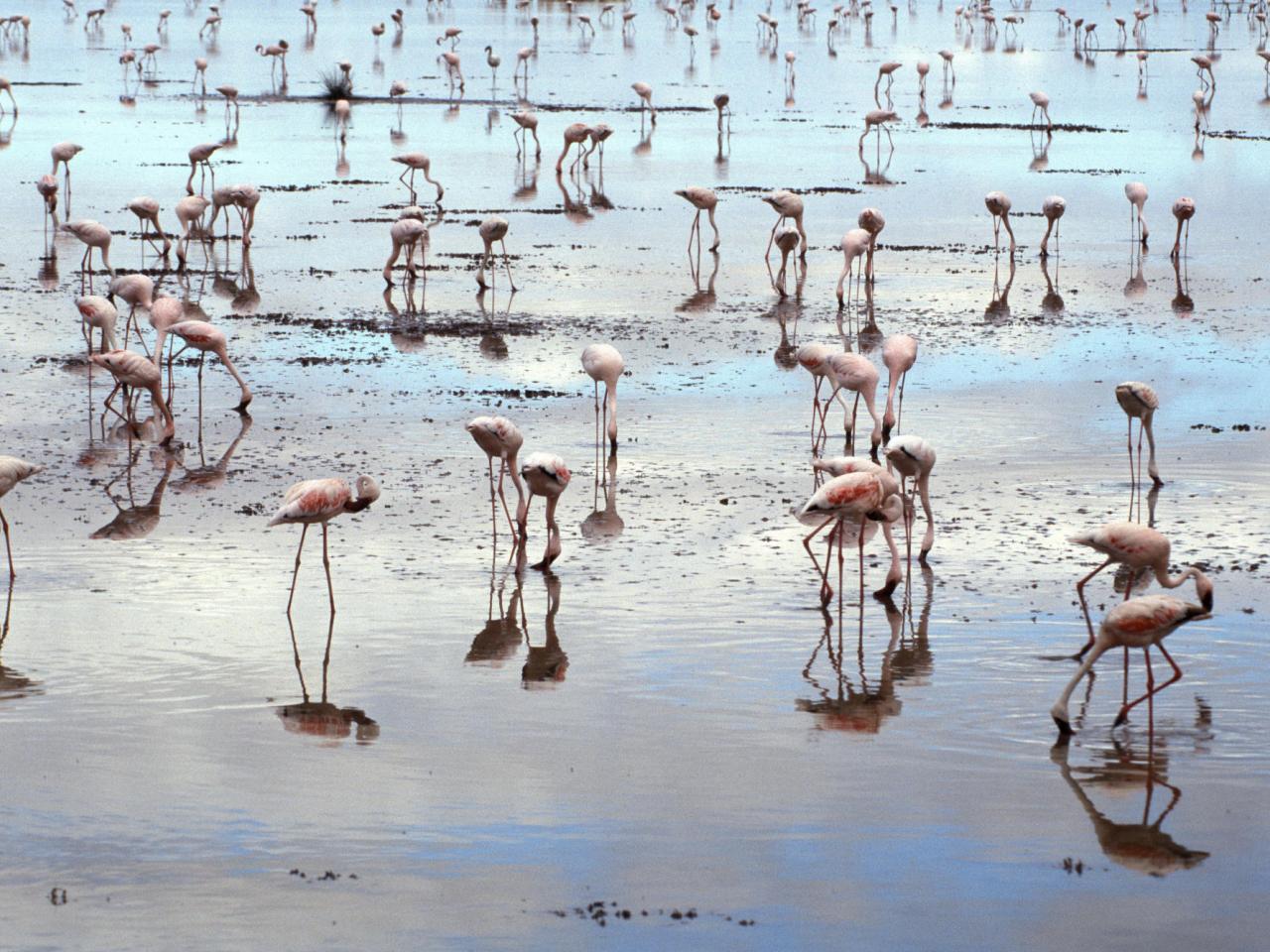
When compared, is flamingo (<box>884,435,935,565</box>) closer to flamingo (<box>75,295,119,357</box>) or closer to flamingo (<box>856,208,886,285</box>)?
flamingo (<box>75,295,119,357</box>)

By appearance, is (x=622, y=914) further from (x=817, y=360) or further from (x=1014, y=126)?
(x=1014, y=126)

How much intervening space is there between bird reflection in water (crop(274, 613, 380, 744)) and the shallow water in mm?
17

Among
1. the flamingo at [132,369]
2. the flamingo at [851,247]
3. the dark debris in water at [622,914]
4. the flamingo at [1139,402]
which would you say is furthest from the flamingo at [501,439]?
the flamingo at [851,247]

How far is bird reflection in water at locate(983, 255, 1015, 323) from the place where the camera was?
57.8 ft

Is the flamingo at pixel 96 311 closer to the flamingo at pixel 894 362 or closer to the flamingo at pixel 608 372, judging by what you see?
the flamingo at pixel 608 372

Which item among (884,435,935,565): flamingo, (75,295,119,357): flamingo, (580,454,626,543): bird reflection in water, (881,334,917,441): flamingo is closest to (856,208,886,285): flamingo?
(881,334,917,441): flamingo

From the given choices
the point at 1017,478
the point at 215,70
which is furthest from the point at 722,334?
the point at 215,70

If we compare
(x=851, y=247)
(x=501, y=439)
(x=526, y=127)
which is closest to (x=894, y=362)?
(x=501, y=439)

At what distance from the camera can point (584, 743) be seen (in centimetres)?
743

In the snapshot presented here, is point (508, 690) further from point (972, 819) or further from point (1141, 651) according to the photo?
point (1141, 651)

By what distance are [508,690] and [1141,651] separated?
3.03m

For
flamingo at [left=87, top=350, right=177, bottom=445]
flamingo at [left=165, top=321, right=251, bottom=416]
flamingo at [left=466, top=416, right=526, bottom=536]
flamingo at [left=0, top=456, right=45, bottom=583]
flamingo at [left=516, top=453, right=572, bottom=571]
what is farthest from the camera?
flamingo at [left=165, top=321, right=251, bottom=416]

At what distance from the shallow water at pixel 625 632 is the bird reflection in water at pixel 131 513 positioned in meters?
0.06

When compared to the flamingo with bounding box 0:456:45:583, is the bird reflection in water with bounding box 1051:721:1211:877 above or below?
below
